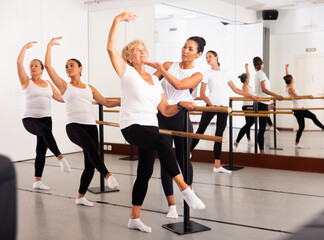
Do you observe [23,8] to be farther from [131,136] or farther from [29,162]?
[131,136]

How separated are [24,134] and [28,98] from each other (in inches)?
90.2

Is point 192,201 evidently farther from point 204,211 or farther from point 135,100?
point 204,211

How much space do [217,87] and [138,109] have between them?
312 cm

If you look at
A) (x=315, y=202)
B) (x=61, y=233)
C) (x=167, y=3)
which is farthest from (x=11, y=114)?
(x=315, y=202)

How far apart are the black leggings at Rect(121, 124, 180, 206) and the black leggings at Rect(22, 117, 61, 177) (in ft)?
5.77

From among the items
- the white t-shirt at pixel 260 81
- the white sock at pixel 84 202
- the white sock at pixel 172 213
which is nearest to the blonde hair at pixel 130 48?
the white sock at pixel 172 213

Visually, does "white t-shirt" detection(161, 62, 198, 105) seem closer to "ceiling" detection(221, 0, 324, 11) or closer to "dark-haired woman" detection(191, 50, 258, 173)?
"dark-haired woman" detection(191, 50, 258, 173)

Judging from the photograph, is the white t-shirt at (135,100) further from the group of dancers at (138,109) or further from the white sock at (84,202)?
the white sock at (84,202)

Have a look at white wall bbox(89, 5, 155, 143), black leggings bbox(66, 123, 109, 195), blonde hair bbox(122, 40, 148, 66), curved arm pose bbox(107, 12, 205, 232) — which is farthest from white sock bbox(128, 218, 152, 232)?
white wall bbox(89, 5, 155, 143)

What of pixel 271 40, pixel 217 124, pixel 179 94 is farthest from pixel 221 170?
pixel 179 94

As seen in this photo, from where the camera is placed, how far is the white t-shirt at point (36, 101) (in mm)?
5055

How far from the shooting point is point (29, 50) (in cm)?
727

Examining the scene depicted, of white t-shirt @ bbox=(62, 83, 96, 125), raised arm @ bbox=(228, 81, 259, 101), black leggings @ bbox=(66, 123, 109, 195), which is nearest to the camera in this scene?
black leggings @ bbox=(66, 123, 109, 195)

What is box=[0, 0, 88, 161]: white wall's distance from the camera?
696 centimetres
